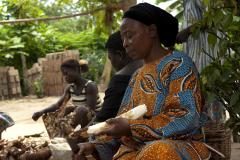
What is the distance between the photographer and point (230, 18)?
2.31 metres

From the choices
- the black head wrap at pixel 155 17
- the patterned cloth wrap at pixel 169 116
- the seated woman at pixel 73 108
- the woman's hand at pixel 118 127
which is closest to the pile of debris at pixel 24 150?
the seated woman at pixel 73 108

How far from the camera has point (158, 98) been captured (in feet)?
6.99

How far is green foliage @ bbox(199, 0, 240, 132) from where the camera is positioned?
7.96 ft

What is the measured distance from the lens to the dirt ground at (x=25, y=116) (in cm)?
708

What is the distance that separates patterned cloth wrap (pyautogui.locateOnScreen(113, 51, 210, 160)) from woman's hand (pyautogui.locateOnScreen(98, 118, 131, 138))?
0.09 feet

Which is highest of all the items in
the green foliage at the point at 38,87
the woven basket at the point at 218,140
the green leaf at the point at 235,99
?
the green leaf at the point at 235,99

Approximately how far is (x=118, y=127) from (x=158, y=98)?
25cm

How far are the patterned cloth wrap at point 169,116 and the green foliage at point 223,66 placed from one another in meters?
0.37

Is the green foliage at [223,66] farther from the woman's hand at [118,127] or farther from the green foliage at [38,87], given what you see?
the green foliage at [38,87]

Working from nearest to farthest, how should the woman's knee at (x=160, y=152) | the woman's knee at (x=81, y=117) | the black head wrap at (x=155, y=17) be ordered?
the woman's knee at (x=160, y=152) → the black head wrap at (x=155, y=17) → the woman's knee at (x=81, y=117)

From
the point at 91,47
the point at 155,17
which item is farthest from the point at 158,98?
the point at 91,47

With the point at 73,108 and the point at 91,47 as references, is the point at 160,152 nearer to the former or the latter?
the point at 73,108

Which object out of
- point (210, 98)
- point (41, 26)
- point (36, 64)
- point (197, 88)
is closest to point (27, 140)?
point (210, 98)

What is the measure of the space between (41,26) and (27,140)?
40.8 ft
